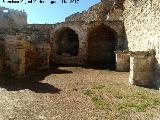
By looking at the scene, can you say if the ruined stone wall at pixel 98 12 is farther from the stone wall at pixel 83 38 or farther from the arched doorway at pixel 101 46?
the stone wall at pixel 83 38

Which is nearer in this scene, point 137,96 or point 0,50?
point 137,96

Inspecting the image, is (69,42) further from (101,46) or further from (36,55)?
(36,55)

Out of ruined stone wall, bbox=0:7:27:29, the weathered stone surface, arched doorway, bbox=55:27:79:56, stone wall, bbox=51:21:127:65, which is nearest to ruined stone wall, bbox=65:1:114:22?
arched doorway, bbox=55:27:79:56

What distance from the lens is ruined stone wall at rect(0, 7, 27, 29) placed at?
102 ft

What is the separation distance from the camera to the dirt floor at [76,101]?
6.37m

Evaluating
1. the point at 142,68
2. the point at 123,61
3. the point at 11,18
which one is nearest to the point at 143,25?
the point at 123,61

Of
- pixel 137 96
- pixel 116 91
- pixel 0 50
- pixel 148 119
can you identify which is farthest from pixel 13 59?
pixel 148 119

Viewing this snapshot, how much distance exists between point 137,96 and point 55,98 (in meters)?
2.60

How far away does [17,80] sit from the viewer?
10875 mm

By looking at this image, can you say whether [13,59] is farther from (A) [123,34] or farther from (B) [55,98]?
(A) [123,34]

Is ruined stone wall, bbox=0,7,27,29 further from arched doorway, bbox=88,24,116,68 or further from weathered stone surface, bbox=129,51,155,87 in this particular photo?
weathered stone surface, bbox=129,51,155,87

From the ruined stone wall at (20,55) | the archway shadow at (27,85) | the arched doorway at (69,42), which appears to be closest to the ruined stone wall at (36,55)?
the ruined stone wall at (20,55)

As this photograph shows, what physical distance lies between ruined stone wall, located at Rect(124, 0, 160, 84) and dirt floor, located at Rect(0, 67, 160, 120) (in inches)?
76.4

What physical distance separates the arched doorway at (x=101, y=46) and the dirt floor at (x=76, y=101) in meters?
9.28
